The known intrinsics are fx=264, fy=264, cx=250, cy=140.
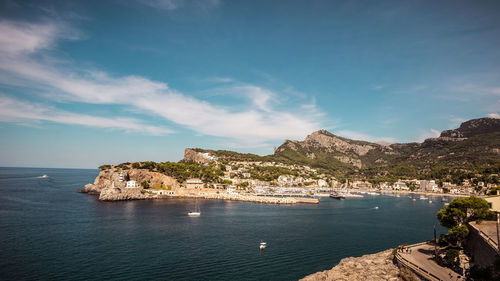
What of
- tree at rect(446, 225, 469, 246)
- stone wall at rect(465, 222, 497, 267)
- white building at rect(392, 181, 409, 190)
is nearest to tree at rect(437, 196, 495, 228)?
stone wall at rect(465, 222, 497, 267)

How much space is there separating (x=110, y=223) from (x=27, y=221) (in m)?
15.5

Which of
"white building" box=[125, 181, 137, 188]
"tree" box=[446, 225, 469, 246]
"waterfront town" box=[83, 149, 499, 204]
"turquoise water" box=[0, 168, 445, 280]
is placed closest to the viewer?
"tree" box=[446, 225, 469, 246]

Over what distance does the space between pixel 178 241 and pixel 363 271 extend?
90.5 feet

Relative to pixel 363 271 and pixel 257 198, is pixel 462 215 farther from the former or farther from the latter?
pixel 257 198

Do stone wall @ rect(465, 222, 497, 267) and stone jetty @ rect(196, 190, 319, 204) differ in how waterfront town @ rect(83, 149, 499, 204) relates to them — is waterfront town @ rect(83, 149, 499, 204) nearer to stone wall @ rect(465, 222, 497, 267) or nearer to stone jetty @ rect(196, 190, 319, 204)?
stone jetty @ rect(196, 190, 319, 204)

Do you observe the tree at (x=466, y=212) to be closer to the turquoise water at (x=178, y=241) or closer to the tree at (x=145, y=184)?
the turquoise water at (x=178, y=241)

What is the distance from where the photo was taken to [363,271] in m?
28.6

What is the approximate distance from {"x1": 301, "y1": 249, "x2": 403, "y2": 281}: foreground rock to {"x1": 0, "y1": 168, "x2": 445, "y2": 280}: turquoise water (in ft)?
10.8

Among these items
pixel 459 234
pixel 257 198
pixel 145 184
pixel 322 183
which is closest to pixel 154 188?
pixel 145 184

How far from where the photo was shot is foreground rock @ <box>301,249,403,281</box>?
87.3ft

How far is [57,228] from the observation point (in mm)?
48031

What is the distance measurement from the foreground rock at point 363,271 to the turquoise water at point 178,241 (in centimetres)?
330

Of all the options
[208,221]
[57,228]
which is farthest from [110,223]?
[208,221]

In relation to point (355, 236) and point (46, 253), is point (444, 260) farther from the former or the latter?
point (46, 253)
